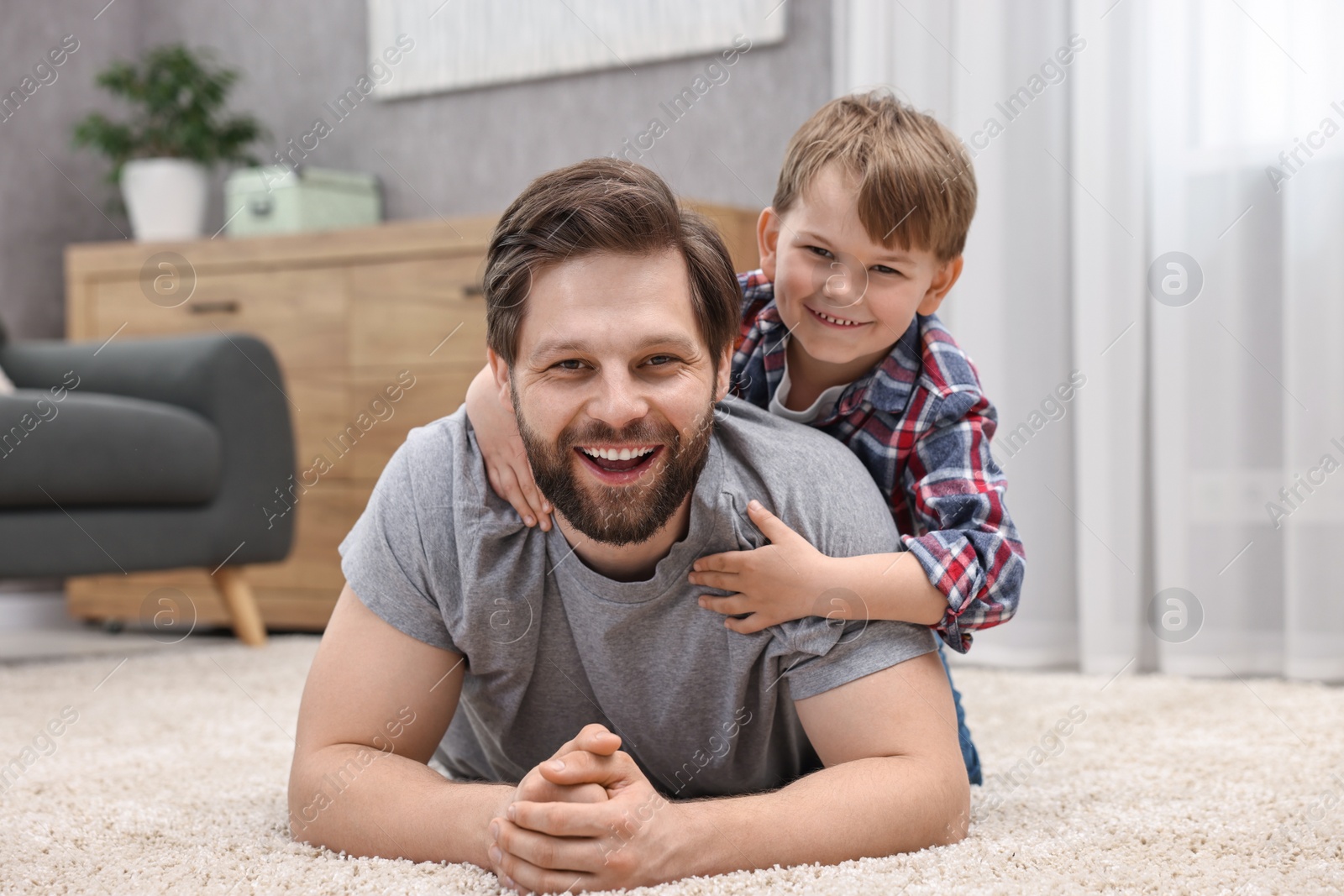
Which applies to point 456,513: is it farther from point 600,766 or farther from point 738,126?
point 738,126

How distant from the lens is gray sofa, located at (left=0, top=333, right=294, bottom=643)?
2348 millimetres

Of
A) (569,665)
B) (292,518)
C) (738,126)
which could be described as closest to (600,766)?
(569,665)

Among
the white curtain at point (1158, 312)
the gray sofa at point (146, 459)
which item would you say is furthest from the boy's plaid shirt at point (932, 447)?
the gray sofa at point (146, 459)

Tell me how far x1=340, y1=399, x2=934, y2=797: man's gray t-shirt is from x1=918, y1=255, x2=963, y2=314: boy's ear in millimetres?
260

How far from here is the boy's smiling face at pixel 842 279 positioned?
51.8 inches

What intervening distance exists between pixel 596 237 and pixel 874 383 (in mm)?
398

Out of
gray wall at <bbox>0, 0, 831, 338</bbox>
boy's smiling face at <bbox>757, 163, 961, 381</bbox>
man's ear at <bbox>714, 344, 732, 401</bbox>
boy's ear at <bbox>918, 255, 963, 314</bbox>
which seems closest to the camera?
man's ear at <bbox>714, 344, 732, 401</bbox>

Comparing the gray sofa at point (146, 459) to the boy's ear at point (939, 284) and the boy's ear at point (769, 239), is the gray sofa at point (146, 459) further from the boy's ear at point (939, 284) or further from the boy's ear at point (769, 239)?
the boy's ear at point (939, 284)

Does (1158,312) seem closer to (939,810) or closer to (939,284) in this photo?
(939,284)

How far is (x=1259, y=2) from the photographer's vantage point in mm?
2342

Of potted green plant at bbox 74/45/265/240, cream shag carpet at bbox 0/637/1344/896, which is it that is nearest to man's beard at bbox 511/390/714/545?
cream shag carpet at bbox 0/637/1344/896

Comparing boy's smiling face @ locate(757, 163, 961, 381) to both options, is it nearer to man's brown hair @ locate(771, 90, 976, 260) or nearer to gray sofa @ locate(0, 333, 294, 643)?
man's brown hair @ locate(771, 90, 976, 260)

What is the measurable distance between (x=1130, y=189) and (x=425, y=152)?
6.21ft

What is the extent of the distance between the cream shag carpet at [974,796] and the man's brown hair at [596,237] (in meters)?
0.48
